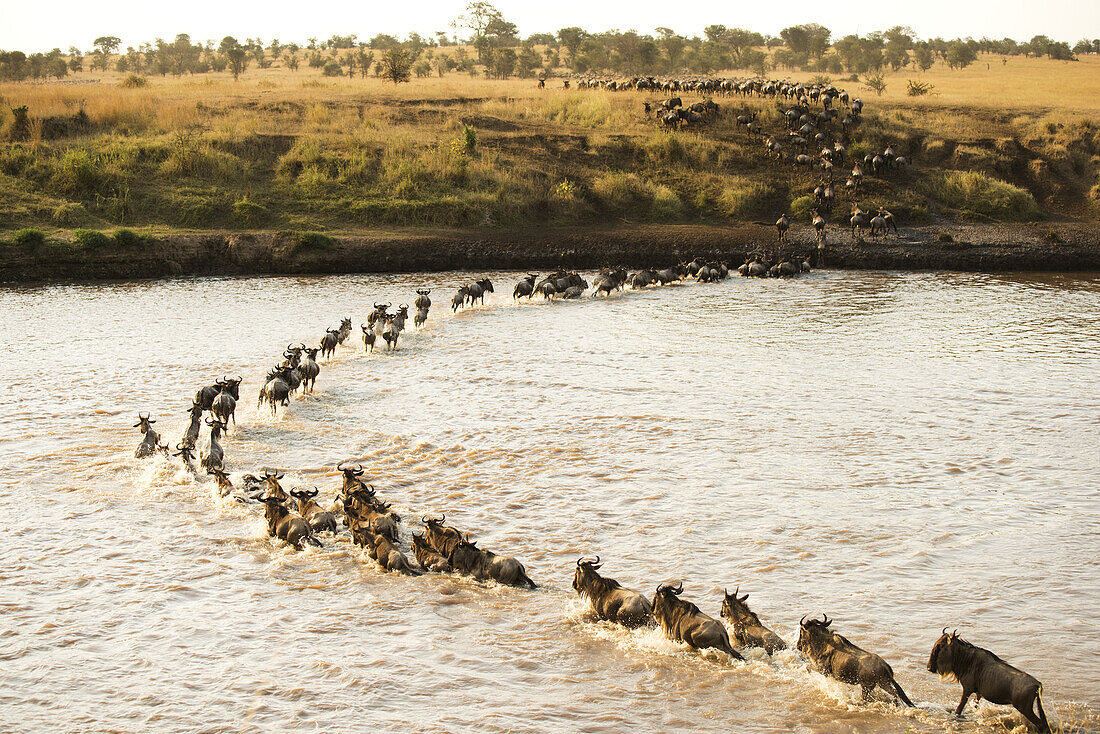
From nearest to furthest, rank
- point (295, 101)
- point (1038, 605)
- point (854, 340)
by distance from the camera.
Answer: point (1038, 605)
point (854, 340)
point (295, 101)

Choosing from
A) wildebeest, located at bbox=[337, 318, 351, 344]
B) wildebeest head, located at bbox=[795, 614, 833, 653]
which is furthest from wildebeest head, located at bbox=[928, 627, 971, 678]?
wildebeest, located at bbox=[337, 318, 351, 344]

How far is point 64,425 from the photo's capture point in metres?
13.7

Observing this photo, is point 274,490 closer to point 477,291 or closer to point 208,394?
point 208,394

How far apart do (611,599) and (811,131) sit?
3210cm

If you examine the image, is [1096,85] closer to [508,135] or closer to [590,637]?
[508,135]

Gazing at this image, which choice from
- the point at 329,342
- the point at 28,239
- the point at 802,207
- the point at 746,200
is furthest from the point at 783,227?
the point at 28,239

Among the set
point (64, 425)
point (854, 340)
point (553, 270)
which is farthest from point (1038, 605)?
point (553, 270)

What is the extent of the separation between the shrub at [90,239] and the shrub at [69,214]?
1.59 m

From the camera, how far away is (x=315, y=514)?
9.91 m

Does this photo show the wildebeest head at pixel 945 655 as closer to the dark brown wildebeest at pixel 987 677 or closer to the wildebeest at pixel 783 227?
the dark brown wildebeest at pixel 987 677

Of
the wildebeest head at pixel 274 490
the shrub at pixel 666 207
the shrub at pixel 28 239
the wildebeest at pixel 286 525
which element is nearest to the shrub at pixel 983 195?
the shrub at pixel 666 207

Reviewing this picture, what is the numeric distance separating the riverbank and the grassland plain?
0.14 m

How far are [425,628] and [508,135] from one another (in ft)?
98.6

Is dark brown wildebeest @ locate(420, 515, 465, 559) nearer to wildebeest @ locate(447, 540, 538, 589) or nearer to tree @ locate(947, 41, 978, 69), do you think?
wildebeest @ locate(447, 540, 538, 589)
